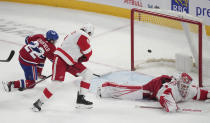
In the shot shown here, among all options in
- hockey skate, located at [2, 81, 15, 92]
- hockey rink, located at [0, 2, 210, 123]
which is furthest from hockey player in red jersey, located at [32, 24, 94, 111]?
hockey skate, located at [2, 81, 15, 92]

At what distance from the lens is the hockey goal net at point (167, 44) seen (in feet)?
17.1

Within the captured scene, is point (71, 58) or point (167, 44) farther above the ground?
point (167, 44)

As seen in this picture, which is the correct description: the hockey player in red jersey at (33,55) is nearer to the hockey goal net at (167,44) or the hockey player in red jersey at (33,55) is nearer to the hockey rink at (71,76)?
the hockey rink at (71,76)

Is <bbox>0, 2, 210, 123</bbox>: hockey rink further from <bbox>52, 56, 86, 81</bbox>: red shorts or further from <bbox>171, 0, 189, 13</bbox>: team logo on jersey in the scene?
A: <bbox>171, 0, 189, 13</bbox>: team logo on jersey

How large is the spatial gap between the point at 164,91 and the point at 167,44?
4.92ft

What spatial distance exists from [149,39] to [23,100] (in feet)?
6.67

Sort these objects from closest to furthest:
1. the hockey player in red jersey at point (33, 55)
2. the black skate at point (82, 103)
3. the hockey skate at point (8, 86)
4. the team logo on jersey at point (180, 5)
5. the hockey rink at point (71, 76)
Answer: the hockey rink at point (71, 76) < the black skate at point (82, 103) < the hockey player in red jersey at point (33, 55) < the hockey skate at point (8, 86) < the team logo on jersey at point (180, 5)

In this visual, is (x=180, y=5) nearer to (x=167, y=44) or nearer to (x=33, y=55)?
(x=167, y=44)

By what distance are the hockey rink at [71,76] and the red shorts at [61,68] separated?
0.39 meters

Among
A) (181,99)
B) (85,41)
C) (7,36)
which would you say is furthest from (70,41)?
(7,36)

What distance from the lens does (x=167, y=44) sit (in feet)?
19.5

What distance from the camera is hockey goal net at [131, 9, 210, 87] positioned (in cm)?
520

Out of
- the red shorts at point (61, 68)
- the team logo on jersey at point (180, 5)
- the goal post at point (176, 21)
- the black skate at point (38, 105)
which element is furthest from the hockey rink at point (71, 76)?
the team logo on jersey at point (180, 5)

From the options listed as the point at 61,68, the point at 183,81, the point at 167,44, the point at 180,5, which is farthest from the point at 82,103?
the point at 180,5
